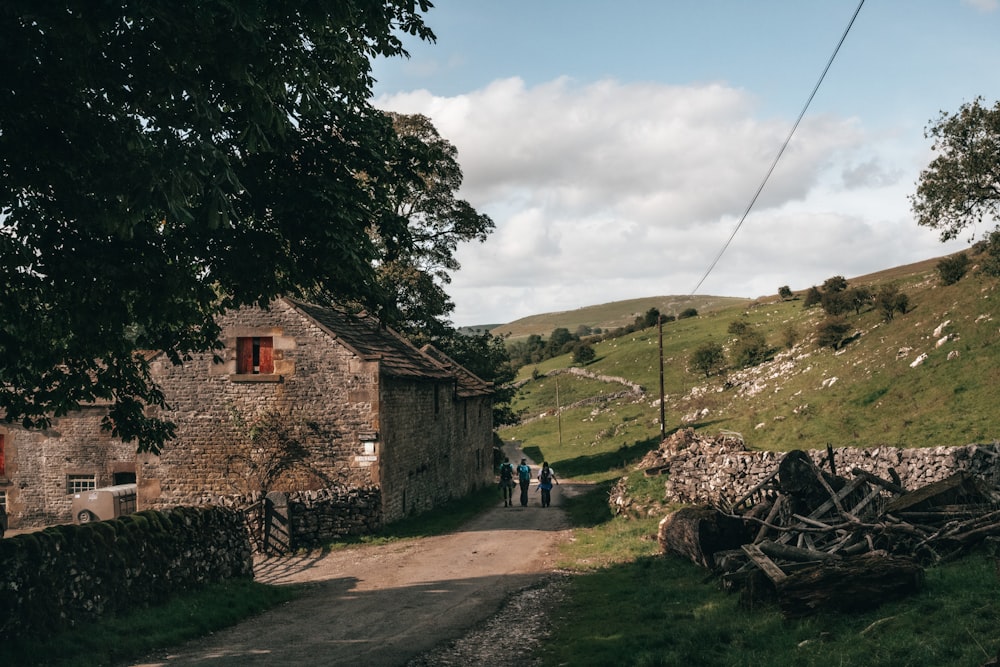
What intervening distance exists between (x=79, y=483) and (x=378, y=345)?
14.0m

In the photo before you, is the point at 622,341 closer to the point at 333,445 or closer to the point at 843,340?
the point at 843,340

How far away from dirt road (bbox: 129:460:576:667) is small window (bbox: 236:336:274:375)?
20.8 ft

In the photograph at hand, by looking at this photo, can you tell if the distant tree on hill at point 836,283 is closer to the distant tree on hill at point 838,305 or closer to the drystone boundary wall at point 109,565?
the distant tree on hill at point 838,305

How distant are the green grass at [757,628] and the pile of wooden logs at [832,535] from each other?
0.30 m

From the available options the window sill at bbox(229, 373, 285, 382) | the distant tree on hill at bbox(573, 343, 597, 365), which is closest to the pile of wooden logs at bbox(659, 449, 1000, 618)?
the window sill at bbox(229, 373, 285, 382)

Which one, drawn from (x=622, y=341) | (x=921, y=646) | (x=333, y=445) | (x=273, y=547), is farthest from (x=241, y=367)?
(x=622, y=341)

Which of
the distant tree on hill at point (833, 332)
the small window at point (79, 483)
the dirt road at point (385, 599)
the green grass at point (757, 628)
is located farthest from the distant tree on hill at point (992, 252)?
the small window at point (79, 483)

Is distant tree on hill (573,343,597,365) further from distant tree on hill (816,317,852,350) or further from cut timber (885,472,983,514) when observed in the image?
cut timber (885,472,983,514)

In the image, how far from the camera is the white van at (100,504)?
2478 centimetres

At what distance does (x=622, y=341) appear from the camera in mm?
90812

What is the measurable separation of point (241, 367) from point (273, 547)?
19.7ft

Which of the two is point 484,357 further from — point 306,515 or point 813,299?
point 813,299

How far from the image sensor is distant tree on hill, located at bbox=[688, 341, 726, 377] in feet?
188

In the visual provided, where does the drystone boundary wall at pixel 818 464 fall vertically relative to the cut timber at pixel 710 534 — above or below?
above
